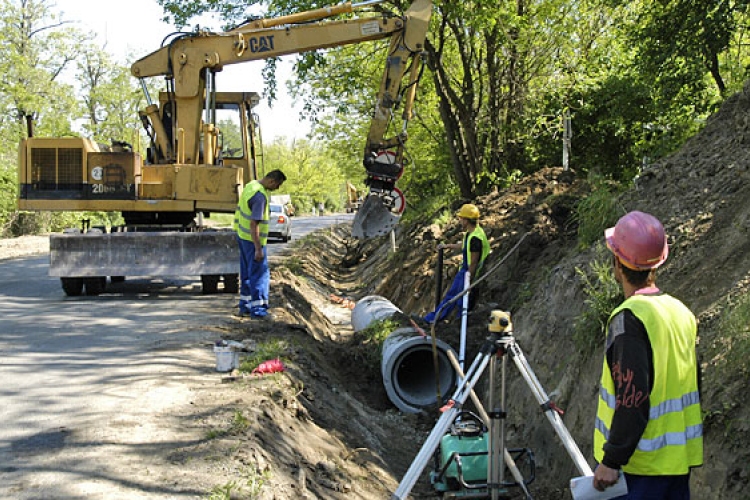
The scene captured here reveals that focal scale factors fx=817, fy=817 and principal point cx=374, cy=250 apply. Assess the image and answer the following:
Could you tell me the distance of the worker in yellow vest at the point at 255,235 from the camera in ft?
34.8

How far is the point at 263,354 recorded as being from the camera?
859 cm

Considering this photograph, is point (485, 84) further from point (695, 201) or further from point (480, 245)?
point (695, 201)

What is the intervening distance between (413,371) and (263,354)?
3.17 metres

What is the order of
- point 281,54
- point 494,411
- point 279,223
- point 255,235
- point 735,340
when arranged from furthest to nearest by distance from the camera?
point 279,223
point 281,54
point 255,235
point 735,340
point 494,411

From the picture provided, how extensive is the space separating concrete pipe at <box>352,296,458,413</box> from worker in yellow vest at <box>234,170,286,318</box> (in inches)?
73.7

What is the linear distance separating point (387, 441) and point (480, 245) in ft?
9.37

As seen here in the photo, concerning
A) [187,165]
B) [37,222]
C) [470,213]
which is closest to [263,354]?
[470,213]

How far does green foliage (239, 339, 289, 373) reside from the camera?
323 inches

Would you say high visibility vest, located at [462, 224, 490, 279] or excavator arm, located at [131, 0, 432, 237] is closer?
high visibility vest, located at [462, 224, 490, 279]

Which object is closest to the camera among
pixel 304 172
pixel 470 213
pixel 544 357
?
pixel 544 357

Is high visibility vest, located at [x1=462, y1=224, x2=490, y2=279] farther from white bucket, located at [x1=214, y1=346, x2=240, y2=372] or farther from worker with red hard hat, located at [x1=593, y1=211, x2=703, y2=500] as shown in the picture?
worker with red hard hat, located at [x1=593, y1=211, x2=703, y2=500]

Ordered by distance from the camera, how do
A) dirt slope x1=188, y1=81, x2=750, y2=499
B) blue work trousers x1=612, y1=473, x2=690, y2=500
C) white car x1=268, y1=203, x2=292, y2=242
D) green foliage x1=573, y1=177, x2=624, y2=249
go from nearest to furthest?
blue work trousers x1=612, y1=473, x2=690, y2=500 < dirt slope x1=188, y1=81, x2=750, y2=499 < green foliage x1=573, y1=177, x2=624, y2=249 < white car x1=268, y1=203, x2=292, y2=242

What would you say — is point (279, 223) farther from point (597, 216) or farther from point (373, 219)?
point (597, 216)

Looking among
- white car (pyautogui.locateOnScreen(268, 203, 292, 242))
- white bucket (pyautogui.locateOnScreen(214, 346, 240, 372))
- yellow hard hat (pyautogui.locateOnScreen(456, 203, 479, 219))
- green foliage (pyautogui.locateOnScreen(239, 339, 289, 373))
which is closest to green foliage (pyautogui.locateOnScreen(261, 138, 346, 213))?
white car (pyautogui.locateOnScreen(268, 203, 292, 242))
